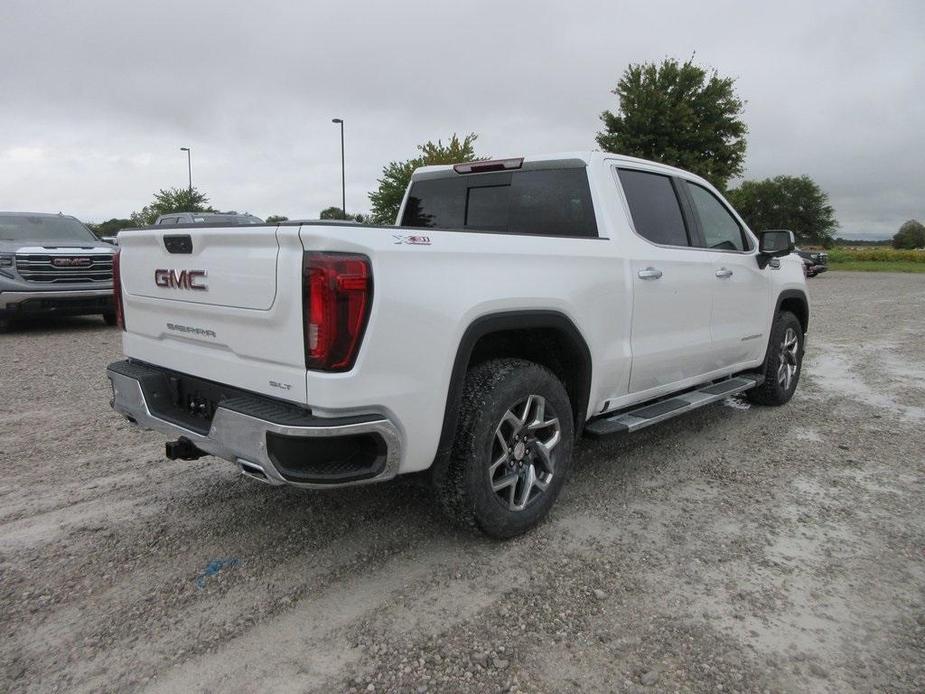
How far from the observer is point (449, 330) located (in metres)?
2.70

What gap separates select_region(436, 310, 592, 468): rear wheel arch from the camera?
2805mm

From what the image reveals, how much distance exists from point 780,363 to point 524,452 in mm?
3408

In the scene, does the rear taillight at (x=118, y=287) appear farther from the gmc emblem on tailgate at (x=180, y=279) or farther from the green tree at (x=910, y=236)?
the green tree at (x=910, y=236)

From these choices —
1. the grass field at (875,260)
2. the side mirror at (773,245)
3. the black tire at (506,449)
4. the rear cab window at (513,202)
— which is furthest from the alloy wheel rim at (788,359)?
the grass field at (875,260)

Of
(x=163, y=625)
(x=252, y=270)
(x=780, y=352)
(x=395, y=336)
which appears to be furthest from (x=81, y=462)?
(x=780, y=352)

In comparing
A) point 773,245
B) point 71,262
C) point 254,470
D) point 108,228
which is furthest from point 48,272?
point 108,228

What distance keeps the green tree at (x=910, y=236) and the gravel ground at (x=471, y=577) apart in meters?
81.9

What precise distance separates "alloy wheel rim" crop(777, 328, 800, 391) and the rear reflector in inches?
118

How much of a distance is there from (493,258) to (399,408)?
0.81 m

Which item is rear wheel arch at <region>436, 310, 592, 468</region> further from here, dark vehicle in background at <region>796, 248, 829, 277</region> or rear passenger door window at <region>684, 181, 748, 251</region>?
dark vehicle in background at <region>796, 248, 829, 277</region>

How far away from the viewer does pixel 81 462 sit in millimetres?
4258

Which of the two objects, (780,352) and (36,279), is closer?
(780,352)

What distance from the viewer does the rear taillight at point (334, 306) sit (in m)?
2.38

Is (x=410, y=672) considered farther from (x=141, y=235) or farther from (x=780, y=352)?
(x=780, y=352)
